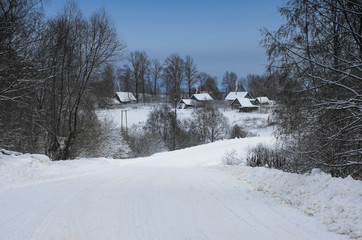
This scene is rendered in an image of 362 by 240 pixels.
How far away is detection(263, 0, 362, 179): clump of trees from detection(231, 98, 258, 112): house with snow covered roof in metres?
65.6

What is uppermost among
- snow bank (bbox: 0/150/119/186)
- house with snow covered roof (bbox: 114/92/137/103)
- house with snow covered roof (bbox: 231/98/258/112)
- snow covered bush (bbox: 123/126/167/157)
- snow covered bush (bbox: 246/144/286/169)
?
house with snow covered roof (bbox: 114/92/137/103)

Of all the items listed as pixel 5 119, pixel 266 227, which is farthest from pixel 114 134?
pixel 266 227

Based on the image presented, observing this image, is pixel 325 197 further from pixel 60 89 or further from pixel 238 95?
pixel 238 95

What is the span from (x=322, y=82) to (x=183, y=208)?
4753 millimetres

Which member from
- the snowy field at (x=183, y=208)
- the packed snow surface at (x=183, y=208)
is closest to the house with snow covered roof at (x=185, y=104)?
the snowy field at (x=183, y=208)

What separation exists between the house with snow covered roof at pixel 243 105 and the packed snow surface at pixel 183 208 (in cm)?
6540

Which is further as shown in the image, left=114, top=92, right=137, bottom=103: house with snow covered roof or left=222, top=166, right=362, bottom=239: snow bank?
left=114, top=92, right=137, bottom=103: house with snow covered roof

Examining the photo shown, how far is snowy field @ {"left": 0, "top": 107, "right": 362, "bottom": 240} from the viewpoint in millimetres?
4422

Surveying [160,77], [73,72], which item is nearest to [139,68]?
[160,77]

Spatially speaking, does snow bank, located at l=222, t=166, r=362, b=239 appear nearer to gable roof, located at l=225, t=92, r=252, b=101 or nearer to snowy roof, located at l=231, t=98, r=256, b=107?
snowy roof, located at l=231, t=98, r=256, b=107

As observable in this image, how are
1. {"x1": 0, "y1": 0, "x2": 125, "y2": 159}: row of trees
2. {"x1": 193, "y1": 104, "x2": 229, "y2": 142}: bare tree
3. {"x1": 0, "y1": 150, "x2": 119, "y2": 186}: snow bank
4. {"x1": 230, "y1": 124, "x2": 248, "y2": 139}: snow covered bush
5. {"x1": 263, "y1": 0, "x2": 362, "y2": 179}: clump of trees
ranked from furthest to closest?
1. {"x1": 193, "y1": 104, "x2": 229, "y2": 142}: bare tree
2. {"x1": 230, "y1": 124, "x2": 248, "y2": 139}: snow covered bush
3. {"x1": 0, "y1": 0, "x2": 125, "y2": 159}: row of trees
4. {"x1": 0, "y1": 150, "x2": 119, "y2": 186}: snow bank
5. {"x1": 263, "y1": 0, "x2": 362, "y2": 179}: clump of trees

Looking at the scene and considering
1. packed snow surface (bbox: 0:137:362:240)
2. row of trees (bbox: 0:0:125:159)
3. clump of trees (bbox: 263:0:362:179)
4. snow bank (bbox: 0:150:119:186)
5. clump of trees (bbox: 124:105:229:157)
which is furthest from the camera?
clump of trees (bbox: 124:105:229:157)

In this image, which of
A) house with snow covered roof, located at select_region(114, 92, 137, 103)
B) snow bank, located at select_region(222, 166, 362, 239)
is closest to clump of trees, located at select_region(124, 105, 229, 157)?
house with snow covered roof, located at select_region(114, 92, 137, 103)

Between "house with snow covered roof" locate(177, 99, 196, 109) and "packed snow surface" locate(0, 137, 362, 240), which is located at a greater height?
"house with snow covered roof" locate(177, 99, 196, 109)
